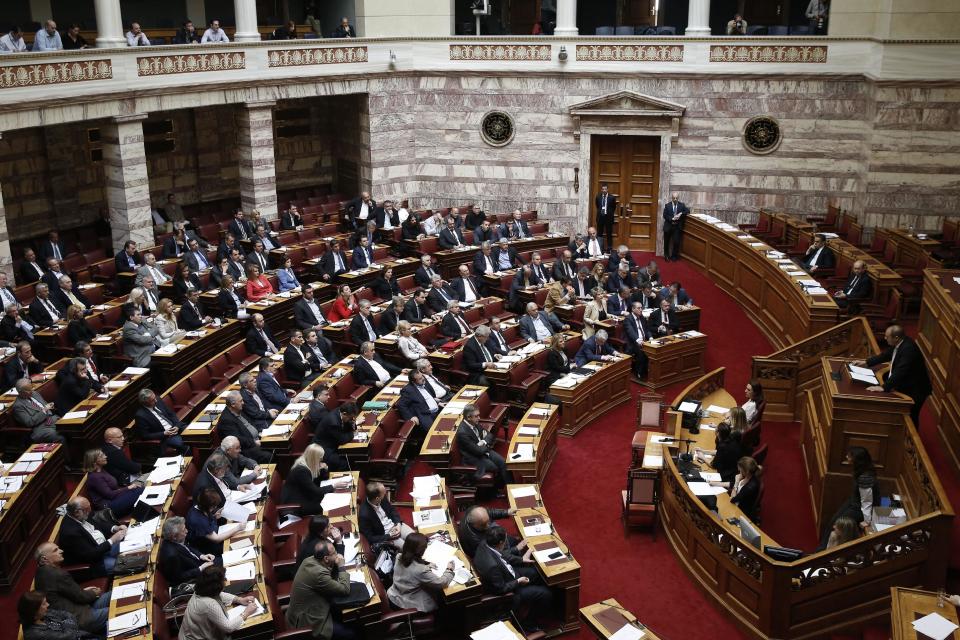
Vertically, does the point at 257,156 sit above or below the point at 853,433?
above

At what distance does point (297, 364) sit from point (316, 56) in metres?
9.84

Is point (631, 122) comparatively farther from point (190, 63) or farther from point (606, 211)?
point (190, 63)

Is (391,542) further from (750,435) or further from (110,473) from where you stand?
(750,435)

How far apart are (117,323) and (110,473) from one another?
5191 millimetres

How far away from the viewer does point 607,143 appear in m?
22.1

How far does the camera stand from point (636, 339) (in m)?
15.6

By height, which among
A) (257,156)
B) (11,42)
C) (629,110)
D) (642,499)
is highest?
(11,42)

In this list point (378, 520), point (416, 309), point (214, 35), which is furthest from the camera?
point (214, 35)

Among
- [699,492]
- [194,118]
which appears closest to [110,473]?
[699,492]

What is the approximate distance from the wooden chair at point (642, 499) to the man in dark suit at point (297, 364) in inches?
207

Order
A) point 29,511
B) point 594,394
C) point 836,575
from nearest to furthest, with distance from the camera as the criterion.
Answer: point 836,575
point 29,511
point 594,394

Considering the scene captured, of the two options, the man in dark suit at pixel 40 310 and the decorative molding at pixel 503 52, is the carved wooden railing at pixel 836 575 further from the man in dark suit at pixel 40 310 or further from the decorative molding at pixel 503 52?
the decorative molding at pixel 503 52

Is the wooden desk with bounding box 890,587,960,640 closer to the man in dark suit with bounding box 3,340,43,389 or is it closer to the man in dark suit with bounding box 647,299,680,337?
the man in dark suit with bounding box 647,299,680,337

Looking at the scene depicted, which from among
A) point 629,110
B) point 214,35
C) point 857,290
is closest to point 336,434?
point 857,290
